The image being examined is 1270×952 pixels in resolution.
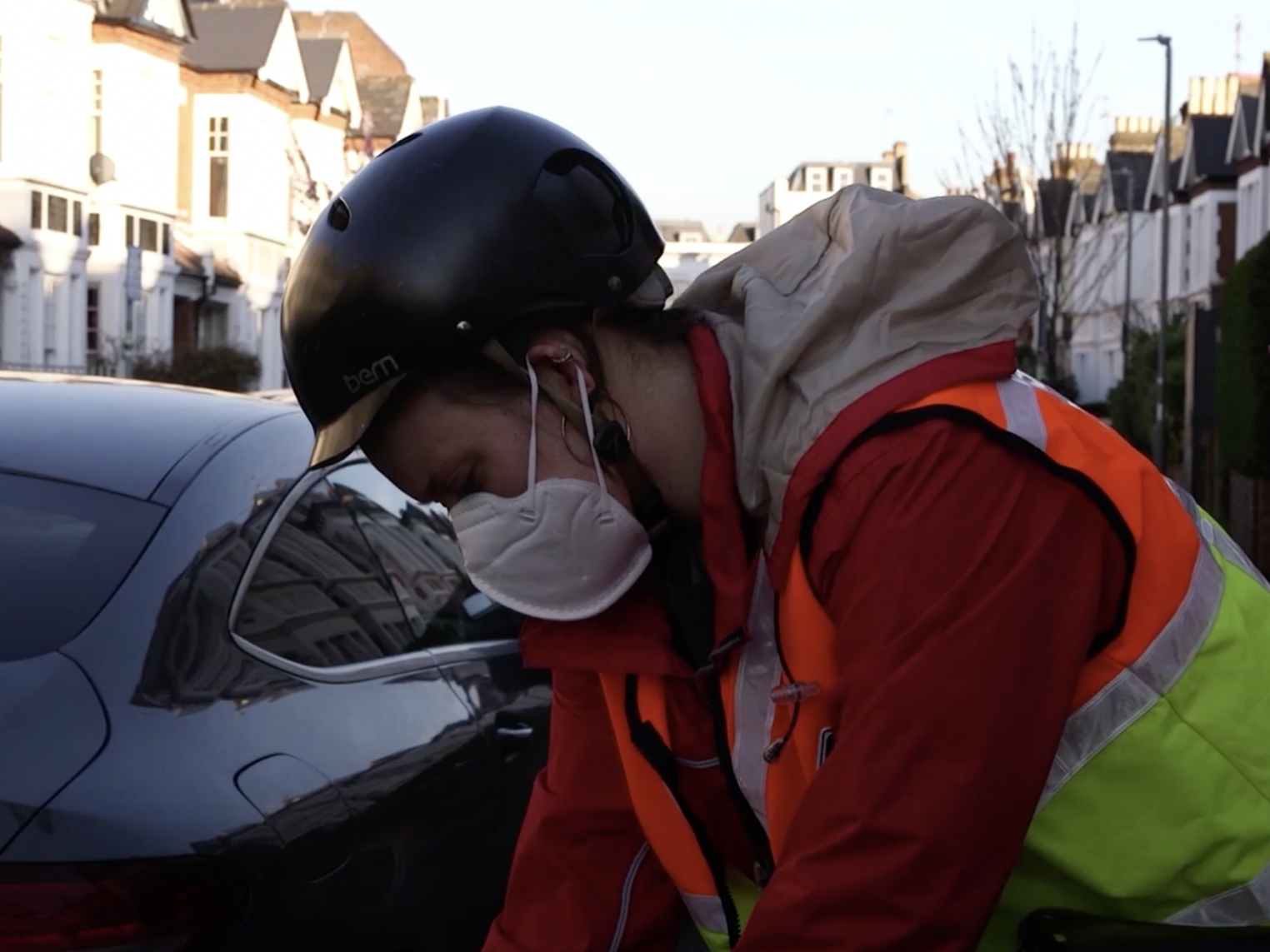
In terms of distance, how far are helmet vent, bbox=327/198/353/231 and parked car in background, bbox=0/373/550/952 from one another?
906mm

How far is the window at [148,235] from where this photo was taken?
3988 centimetres

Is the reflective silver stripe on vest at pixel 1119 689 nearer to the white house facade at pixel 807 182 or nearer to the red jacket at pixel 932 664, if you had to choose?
the red jacket at pixel 932 664

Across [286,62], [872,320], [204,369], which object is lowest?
[204,369]

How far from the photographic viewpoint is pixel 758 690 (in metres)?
2.00

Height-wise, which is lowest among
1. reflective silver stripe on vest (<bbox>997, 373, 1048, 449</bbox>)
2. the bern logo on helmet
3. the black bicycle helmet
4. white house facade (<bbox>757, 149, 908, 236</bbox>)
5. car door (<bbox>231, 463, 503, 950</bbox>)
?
white house facade (<bbox>757, 149, 908, 236</bbox>)

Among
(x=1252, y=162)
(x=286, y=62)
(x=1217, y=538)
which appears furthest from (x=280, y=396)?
(x=1252, y=162)

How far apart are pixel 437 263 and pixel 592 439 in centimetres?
28

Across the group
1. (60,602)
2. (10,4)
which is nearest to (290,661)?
(60,602)

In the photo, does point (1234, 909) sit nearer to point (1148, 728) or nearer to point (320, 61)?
point (1148, 728)

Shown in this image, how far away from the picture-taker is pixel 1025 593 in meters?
1.59

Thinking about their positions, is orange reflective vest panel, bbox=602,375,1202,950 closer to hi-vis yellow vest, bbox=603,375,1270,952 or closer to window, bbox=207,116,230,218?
hi-vis yellow vest, bbox=603,375,1270,952

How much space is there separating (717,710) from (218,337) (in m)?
45.6

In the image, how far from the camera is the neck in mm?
2135

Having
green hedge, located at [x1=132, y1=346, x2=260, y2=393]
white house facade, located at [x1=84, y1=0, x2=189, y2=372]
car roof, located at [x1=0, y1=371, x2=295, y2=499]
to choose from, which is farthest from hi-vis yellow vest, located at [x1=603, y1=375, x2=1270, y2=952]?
white house facade, located at [x1=84, y1=0, x2=189, y2=372]
